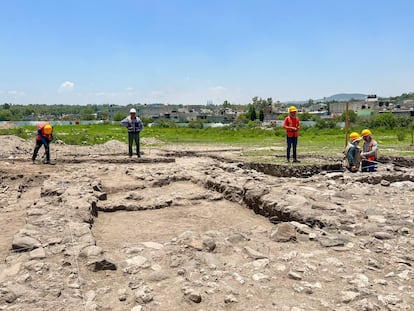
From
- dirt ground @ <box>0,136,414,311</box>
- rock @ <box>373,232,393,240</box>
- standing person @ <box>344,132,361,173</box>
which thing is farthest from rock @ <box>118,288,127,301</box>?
standing person @ <box>344,132,361,173</box>

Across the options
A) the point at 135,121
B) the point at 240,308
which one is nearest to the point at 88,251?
the point at 240,308

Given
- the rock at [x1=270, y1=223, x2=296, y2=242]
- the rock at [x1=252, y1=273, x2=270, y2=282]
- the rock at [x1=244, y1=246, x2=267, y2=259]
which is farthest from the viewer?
the rock at [x1=270, y1=223, x2=296, y2=242]

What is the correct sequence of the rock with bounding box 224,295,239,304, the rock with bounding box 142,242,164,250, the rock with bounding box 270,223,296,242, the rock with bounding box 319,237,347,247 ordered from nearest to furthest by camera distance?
the rock with bounding box 224,295,239,304
the rock with bounding box 142,242,164,250
the rock with bounding box 319,237,347,247
the rock with bounding box 270,223,296,242

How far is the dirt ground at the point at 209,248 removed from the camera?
148 inches

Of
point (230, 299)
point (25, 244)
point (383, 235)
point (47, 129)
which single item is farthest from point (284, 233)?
point (47, 129)

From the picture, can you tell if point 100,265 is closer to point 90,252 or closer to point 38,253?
point 90,252

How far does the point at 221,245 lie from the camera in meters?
5.06

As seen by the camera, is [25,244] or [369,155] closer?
[25,244]

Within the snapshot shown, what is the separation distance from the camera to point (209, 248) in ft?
16.1

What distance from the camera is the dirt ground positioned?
3760 mm

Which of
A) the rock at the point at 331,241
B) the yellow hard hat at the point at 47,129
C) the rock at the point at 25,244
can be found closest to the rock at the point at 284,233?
the rock at the point at 331,241

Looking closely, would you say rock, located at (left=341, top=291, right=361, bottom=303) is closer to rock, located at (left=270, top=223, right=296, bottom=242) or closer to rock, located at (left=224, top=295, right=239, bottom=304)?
rock, located at (left=224, top=295, right=239, bottom=304)

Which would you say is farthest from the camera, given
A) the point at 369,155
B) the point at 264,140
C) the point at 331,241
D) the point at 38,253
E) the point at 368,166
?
the point at 264,140

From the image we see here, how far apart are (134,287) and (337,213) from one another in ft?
11.9
